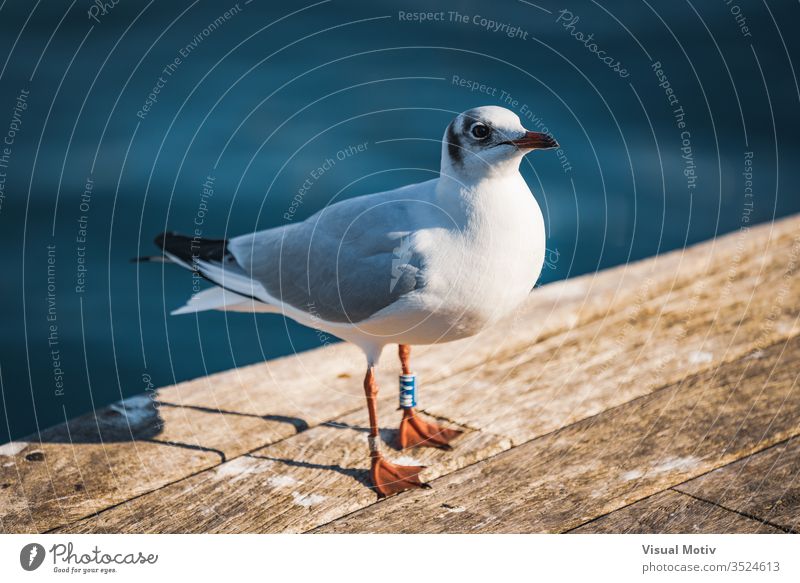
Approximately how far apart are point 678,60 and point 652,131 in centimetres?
85

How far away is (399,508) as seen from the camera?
8.87ft

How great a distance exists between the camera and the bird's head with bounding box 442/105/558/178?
2707mm

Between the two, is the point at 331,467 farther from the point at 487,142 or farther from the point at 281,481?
the point at 487,142

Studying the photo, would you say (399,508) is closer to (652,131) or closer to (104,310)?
(104,310)

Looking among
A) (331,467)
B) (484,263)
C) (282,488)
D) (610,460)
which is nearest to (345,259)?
(484,263)

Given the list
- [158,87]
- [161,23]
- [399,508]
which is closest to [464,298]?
[399,508]

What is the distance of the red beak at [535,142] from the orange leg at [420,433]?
842 millimetres

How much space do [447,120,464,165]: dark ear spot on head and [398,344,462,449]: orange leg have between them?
2.30 ft

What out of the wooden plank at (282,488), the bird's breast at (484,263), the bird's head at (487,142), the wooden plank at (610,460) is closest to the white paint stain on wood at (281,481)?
the wooden plank at (282,488)

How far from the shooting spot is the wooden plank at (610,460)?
2656 millimetres

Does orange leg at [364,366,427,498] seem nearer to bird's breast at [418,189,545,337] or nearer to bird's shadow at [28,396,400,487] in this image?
bird's shadow at [28,396,400,487]
